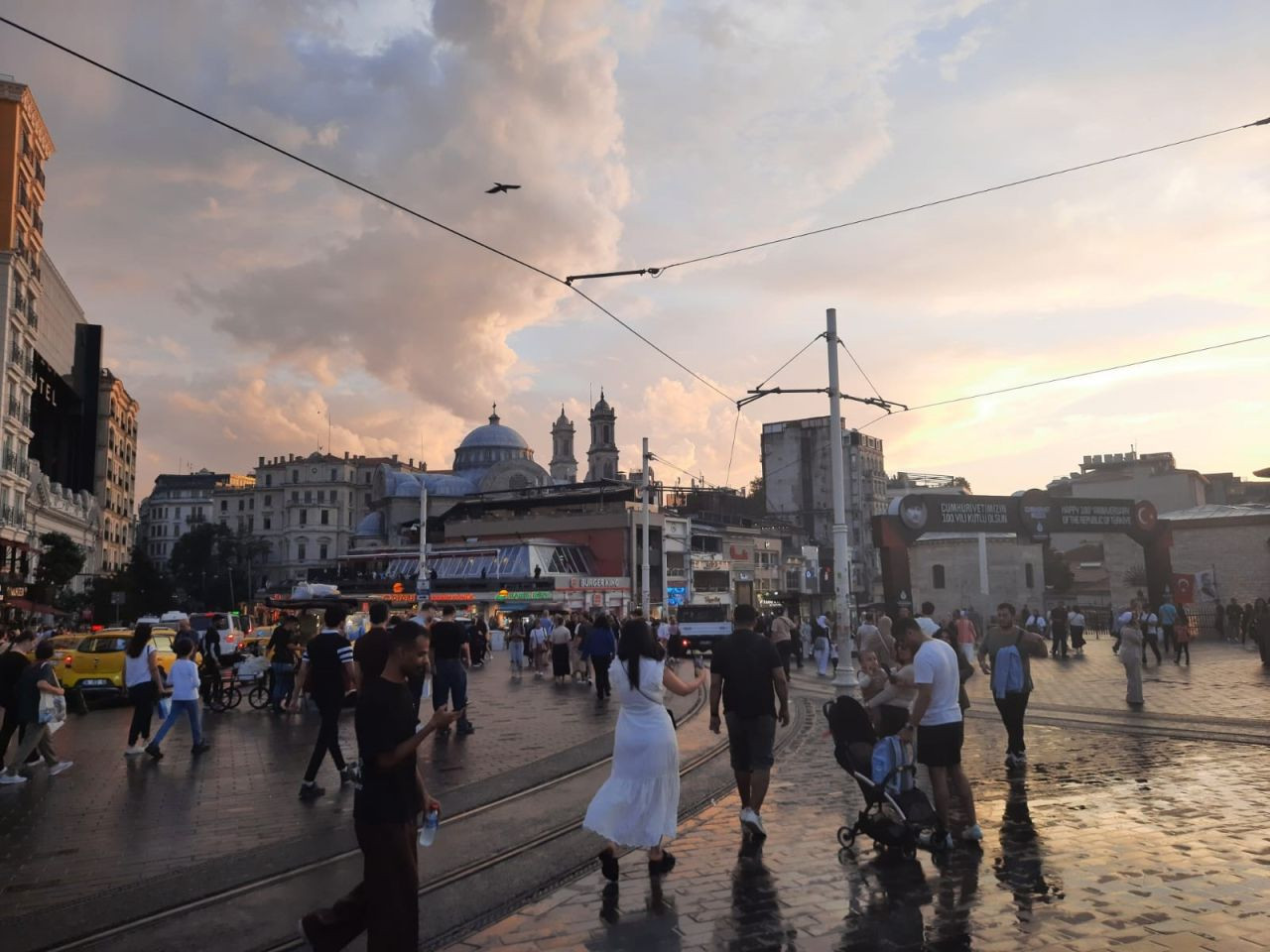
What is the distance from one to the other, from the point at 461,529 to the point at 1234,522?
53771 millimetres

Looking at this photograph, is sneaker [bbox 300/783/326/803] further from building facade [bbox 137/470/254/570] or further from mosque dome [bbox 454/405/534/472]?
building facade [bbox 137/470/254/570]

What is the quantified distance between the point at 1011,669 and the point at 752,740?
4081 millimetres

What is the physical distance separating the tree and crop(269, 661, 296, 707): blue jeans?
30151mm

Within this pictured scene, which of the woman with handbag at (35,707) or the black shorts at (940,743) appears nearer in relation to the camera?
the black shorts at (940,743)

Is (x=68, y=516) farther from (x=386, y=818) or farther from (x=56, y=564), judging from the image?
(x=386, y=818)

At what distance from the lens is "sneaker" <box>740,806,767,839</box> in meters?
7.26

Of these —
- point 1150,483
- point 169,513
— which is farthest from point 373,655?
point 169,513

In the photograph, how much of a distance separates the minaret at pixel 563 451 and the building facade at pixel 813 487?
28.8m

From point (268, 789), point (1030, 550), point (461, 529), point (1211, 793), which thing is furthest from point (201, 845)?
point (461, 529)

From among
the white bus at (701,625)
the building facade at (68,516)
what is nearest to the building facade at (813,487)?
the white bus at (701,625)

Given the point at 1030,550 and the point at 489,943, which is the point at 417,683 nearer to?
the point at 489,943

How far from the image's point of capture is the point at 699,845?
23.6ft

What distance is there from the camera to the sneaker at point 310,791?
9.27 metres

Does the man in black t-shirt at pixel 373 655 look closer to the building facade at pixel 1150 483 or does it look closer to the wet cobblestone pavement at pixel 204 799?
the wet cobblestone pavement at pixel 204 799
